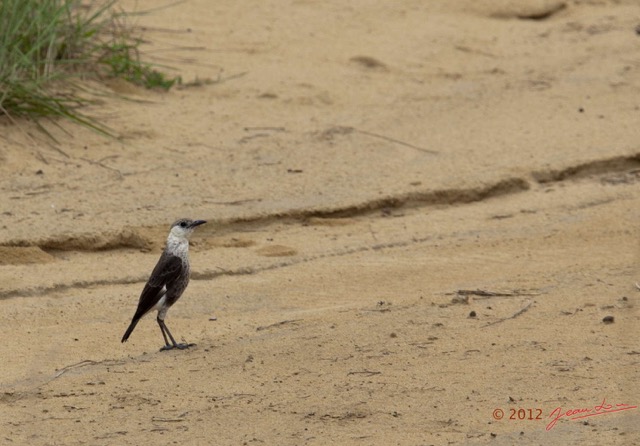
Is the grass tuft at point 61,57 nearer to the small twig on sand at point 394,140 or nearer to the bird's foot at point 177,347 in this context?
the small twig on sand at point 394,140

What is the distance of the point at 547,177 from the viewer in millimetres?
9367

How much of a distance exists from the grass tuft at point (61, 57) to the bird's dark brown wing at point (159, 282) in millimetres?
2773

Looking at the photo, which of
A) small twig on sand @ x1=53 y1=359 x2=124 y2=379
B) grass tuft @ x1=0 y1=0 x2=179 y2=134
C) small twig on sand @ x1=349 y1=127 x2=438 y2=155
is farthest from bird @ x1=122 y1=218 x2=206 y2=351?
small twig on sand @ x1=349 y1=127 x2=438 y2=155

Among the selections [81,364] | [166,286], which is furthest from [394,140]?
[81,364]

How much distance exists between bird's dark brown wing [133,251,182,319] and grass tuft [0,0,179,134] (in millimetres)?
2773

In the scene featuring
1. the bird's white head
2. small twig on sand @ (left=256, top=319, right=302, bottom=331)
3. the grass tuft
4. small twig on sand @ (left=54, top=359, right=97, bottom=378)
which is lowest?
small twig on sand @ (left=256, top=319, right=302, bottom=331)

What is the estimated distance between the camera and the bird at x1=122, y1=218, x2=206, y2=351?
22.2 feet

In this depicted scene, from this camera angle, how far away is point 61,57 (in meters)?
10.4

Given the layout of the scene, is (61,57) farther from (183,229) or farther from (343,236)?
(183,229)

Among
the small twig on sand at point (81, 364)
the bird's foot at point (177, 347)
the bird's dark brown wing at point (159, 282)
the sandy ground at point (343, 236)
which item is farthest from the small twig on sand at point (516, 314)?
the small twig on sand at point (81, 364)

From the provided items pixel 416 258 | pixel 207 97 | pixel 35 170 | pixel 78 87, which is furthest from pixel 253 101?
pixel 416 258

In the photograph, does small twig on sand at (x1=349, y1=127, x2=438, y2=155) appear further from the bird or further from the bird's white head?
the bird

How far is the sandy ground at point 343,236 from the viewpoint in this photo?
611 centimetres

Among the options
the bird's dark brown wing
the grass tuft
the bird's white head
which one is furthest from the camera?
the grass tuft
